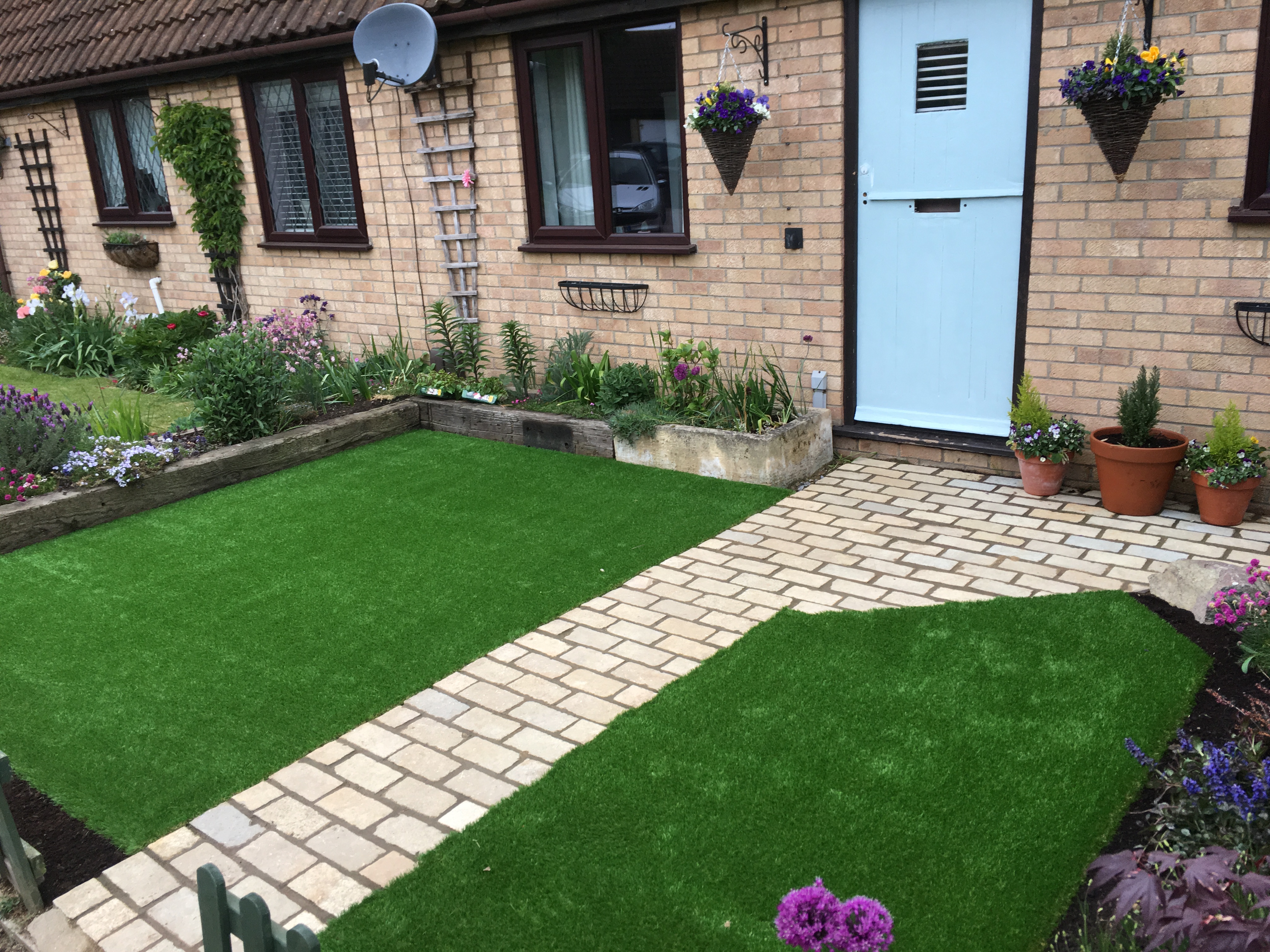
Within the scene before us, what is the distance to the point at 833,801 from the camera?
10.8 ft

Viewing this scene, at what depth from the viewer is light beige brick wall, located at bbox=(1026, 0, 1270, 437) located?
5.15m

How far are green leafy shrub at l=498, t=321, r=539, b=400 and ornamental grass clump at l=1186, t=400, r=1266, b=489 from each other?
194 inches

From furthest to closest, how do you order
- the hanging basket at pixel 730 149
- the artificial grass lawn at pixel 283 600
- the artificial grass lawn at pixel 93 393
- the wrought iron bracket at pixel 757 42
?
the artificial grass lawn at pixel 93 393
the wrought iron bracket at pixel 757 42
the hanging basket at pixel 730 149
the artificial grass lawn at pixel 283 600

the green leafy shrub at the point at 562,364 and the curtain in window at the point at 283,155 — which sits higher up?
the curtain in window at the point at 283,155

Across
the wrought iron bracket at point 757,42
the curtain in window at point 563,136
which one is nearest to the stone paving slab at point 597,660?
the wrought iron bracket at point 757,42

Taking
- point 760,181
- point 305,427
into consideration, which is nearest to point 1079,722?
point 760,181

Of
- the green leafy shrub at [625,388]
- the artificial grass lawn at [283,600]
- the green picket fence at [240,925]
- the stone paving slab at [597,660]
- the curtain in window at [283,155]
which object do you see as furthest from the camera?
the curtain in window at [283,155]

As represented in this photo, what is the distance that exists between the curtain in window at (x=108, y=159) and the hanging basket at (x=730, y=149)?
8.10 meters

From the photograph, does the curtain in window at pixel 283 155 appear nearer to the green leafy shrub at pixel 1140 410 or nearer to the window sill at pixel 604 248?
the window sill at pixel 604 248

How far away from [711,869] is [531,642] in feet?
5.81

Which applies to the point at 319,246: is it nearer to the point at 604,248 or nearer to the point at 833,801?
the point at 604,248

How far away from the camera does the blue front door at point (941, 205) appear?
5.89 m

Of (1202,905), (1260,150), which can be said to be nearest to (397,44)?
(1260,150)

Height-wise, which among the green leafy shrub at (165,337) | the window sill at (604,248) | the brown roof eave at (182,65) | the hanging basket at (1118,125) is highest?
the brown roof eave at (182,65)
